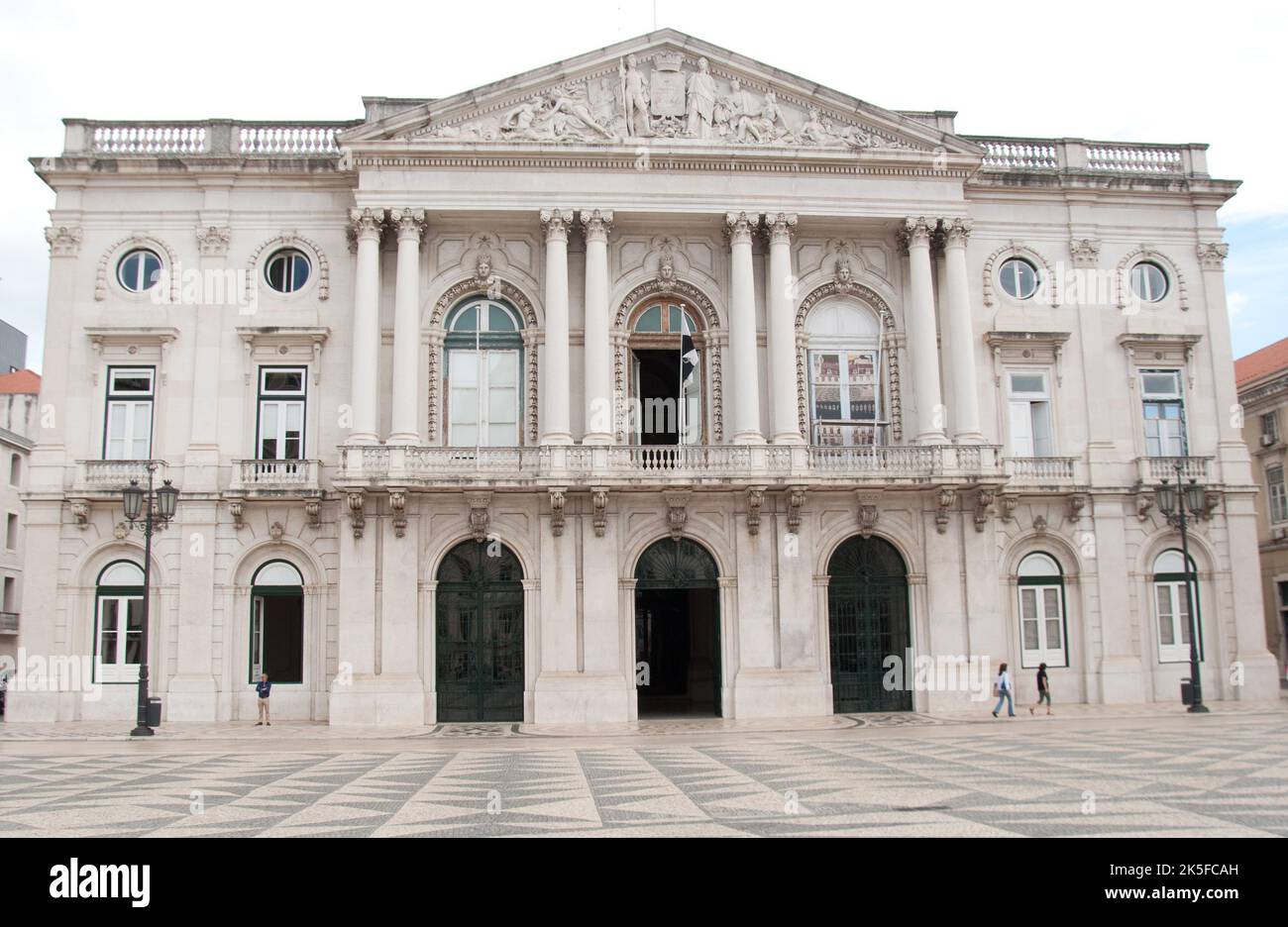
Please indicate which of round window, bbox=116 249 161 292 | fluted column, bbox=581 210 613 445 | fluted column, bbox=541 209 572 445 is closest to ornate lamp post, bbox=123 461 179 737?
round window, bbox=116 249 161 292

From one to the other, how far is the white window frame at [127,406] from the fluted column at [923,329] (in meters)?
20.7

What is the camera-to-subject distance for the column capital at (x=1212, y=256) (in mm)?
34034

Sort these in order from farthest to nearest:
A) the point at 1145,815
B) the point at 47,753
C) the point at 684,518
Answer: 1. the point at 684,518
2. the point at 47,753
3. the point at 1145,815

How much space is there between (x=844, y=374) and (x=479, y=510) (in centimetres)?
1088

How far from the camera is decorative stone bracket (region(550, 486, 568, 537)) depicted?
2889cm

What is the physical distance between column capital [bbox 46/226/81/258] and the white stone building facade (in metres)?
0.23

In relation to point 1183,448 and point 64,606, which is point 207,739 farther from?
point 1183,448

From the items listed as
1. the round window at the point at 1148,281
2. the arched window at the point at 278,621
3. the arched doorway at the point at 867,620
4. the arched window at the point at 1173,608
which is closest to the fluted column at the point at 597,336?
the arched doorway at the point at 867,620

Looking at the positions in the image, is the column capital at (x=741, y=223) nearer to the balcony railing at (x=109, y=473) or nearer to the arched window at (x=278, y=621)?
the arched window at (x=278, y=621)

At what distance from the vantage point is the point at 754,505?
29.6 meters

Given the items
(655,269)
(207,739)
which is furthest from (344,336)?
(207,739)

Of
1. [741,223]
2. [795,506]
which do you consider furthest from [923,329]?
[795,506]

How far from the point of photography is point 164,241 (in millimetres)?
31703

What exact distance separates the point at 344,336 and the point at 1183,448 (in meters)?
23.9
